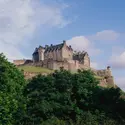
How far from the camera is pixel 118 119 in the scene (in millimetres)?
46438

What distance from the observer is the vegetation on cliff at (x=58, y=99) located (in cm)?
4434

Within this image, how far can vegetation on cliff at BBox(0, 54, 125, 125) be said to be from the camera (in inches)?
1746

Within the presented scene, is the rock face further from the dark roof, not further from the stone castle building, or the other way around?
the dark roof

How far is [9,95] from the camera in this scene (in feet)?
140

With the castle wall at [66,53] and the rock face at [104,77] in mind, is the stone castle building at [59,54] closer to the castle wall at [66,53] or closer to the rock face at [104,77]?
the castle wall at [66,53]

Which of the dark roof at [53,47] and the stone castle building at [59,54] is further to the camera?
the dark roof at [53,47]

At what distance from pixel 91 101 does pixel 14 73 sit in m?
10.0

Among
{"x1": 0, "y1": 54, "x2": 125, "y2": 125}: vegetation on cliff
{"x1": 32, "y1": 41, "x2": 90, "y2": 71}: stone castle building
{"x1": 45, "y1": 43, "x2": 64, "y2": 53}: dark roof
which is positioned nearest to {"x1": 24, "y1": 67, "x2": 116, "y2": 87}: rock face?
{"x1": 32, "y1": 41, "x2": 90, "y2": 71}: stone castle building

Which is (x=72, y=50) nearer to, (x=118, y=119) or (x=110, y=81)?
(x=110, y=81)

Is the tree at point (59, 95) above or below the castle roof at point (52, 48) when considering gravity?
below

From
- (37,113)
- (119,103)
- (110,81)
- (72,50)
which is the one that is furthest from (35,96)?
(72,50)

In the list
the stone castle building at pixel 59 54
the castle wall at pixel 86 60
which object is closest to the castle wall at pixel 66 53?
the stone castle building at pixel 59 54

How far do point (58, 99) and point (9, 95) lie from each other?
8.07 metres

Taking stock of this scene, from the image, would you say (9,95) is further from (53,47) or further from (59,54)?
(53,47)
